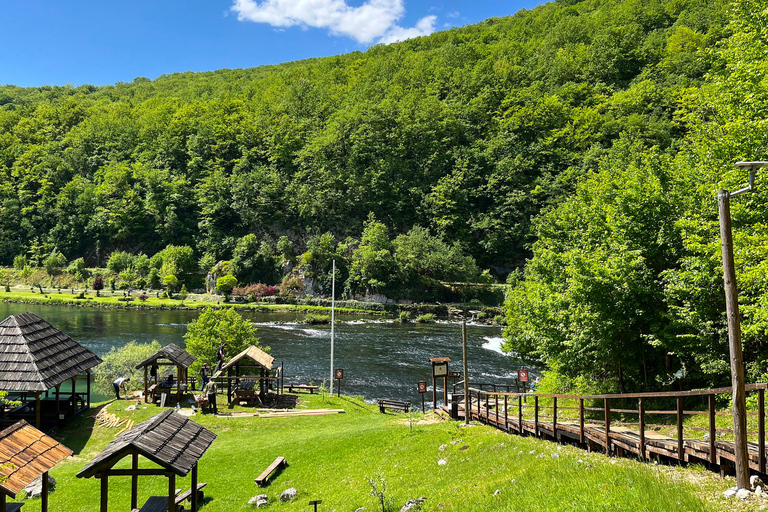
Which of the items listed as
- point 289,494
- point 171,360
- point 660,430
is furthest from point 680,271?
point 171,360

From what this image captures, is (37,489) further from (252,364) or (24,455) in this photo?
(252,364)

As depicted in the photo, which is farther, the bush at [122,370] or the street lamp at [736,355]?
the bush at [122,370]

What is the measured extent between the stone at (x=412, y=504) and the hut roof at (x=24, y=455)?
6682mm

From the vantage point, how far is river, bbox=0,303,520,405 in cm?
3359

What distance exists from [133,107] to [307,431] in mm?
158758

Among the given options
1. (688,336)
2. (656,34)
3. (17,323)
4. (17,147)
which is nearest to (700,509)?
(688,336)

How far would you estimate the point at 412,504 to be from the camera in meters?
9.04

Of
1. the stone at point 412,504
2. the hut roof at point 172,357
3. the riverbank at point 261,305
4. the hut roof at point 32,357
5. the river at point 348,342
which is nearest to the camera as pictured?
the stone at point 412,504

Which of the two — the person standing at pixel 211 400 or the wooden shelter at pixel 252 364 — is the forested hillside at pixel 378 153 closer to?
the wooden shelter at pixel 252 364

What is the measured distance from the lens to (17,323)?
63.6 feet

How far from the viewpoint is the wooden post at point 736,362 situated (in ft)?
20.9

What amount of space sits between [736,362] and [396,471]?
27.7 feet

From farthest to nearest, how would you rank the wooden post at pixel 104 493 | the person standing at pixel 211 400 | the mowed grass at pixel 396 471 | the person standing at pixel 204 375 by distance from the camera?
1. the person standing at pixel 204 375
2. the person standing at pixel 211 400
3. the wooden post at pixel 104 493
4. the mowed grass at pixel 396 471

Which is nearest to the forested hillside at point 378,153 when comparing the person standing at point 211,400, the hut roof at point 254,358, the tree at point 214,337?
the tree at point 214,337
